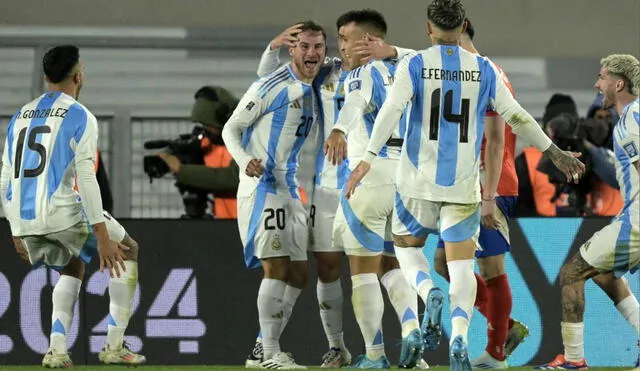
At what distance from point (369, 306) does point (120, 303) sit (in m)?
1.37

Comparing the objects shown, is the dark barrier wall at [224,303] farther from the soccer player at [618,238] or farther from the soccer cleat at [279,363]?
the soccer player at [618,238]

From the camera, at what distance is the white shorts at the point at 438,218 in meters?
7.82

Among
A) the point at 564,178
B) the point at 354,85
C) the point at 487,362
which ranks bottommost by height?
the point at 487,362

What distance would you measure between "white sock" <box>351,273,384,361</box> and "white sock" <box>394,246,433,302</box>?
0.79 meters

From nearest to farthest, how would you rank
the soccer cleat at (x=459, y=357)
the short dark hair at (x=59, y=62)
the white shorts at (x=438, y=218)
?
the soccer cleat at (x=459, y=357) < the white shorts at (x=438, y=218) < the short dark hair at (x=59, y=62)

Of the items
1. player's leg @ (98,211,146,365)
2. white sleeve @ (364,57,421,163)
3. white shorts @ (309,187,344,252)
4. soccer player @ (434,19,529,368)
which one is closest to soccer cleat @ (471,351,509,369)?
soccer player @ (434,19,529,368)

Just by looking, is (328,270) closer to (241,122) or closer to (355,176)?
(241,122)

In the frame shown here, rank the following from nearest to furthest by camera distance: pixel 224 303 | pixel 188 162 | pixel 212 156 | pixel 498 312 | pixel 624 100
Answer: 1. pixel 624 100
2. pixel 498 312
3. pixel 224 303
4. pixel 188 162
5. pixel 212 156

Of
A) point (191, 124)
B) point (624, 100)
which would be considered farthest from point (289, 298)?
point (191, 124)

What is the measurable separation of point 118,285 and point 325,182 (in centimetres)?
143

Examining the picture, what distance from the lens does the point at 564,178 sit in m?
11.1

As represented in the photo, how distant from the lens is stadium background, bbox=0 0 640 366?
34.1ft

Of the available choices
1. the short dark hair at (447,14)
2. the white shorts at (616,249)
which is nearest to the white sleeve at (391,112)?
the short dark hair at (447,14)

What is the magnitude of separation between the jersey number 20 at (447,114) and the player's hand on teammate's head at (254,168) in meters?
1.60
